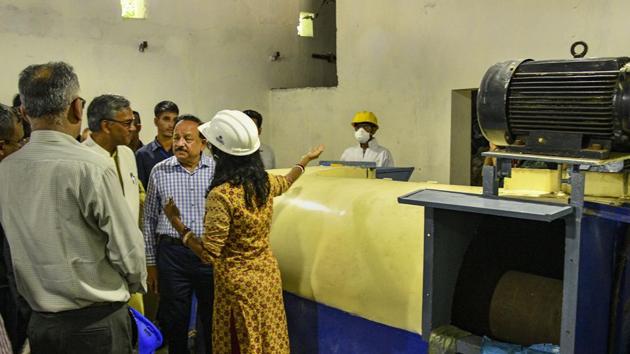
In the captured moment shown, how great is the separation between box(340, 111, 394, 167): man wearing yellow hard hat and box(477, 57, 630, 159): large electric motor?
318 centimetres

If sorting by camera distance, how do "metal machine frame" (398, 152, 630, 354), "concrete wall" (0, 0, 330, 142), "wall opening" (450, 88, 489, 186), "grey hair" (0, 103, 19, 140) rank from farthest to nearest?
"concrete wall" (0, 0, 330, 142), "wall opening" (450, 88, 489, 186), "grey hair" (0, 103, 19, 140), "metal machine frame" (398, 152, 630, 354)

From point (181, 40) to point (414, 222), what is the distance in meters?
4.42

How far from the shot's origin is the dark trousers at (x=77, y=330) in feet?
5.54

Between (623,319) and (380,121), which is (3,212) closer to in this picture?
(623,319)

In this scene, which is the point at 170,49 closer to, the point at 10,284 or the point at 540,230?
the point at 10,284

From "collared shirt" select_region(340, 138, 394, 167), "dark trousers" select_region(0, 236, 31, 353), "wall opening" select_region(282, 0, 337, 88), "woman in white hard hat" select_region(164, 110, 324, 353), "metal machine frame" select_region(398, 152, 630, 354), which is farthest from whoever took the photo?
"wall opening" select_region(282, 0, 337, 88)

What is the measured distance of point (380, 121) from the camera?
5.41 meters

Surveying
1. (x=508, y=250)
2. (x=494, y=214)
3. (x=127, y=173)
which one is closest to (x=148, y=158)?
(x=127, y=173)

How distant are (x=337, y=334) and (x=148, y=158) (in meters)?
1.61

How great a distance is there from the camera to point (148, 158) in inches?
130

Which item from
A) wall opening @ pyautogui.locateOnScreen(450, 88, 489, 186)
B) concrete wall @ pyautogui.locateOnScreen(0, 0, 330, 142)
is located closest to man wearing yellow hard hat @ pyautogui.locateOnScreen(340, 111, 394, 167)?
wall opening @ pyautogui.locateOnScreen(450, 88, 489, 186)

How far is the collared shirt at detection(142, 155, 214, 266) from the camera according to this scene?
104 inches

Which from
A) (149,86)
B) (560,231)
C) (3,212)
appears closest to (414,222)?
(560,231)

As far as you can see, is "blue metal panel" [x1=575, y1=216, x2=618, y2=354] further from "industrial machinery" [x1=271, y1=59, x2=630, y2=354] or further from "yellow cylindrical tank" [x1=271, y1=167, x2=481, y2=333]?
"yellow cylindrical tank" [x1=271, y1=167, x2=481, y2=333]
